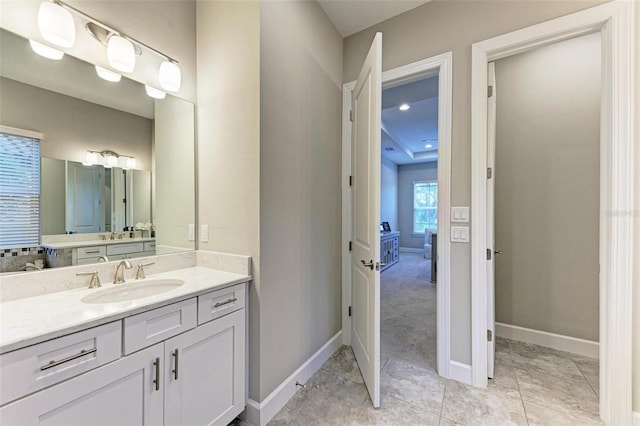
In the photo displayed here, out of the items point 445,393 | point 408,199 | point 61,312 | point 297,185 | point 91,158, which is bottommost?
point 445,393

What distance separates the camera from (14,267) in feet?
3.85

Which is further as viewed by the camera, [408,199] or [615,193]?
[408,199]

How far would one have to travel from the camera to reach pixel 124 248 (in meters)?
1.58

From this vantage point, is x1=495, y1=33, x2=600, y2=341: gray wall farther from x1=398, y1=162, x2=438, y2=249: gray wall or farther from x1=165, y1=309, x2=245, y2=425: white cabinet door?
x1=398, y1=162, x2=438, y2=249: gray wall

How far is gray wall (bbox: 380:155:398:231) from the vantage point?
766 centimetres

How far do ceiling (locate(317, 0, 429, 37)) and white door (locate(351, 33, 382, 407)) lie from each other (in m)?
0.58

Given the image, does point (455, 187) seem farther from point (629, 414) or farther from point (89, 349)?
point (89, 349)

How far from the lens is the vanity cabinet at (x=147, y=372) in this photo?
833mm

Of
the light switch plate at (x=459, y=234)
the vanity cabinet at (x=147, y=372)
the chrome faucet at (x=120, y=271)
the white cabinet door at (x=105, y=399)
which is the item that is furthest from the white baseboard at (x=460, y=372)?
the chrome faucet at (x=120, y=271)

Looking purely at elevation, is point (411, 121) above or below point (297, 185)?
above

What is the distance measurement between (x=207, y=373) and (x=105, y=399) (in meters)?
0.45

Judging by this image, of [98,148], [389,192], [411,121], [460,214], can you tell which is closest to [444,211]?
[460,214]

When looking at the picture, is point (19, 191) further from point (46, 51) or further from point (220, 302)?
point (220, 302)

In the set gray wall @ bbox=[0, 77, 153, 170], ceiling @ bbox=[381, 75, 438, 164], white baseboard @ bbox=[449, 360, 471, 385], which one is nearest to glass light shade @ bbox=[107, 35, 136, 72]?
gray wall @ bbox=[0, 77, 153, 170]
